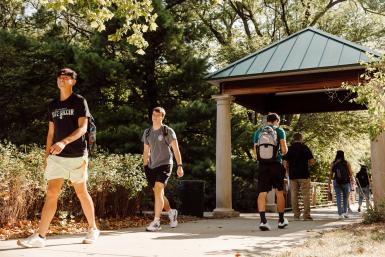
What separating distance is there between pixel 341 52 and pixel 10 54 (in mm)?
13417

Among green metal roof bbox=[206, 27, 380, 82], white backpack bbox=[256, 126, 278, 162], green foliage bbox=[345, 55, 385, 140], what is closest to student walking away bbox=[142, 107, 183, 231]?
white backpack bbox=[256, 126, 278, 162]

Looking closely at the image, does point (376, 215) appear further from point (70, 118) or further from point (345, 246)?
point (70, 118)

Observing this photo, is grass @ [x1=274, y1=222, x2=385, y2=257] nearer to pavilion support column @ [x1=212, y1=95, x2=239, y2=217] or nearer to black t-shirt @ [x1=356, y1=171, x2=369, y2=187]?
pavilion support column @ [x1=212, y1=95, x2=239, y2=217]

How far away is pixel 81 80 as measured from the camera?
59.9 feet

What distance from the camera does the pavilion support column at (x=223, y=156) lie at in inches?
469

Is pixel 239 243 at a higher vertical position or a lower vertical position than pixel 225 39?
lower

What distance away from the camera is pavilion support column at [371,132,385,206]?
32.5 feet

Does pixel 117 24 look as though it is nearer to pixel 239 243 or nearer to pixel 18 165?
pixel 18 165

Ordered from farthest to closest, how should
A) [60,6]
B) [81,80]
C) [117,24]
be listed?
[81,80] → [117,24] → [60,6]

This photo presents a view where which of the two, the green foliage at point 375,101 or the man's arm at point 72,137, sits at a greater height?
the green foliage at point 375,101

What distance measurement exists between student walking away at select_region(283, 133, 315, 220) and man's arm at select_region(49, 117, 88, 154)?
6.27 meters

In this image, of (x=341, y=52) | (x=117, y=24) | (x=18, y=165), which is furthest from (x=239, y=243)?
(x=117, y=24)

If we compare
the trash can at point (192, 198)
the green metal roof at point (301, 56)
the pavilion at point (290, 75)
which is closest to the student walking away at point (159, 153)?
the trash can at point (192, 198)

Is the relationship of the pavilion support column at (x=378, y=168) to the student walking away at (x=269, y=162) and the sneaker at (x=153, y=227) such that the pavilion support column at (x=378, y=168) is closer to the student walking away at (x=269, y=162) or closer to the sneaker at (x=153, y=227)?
the student walking away at (x=269, y=162)
